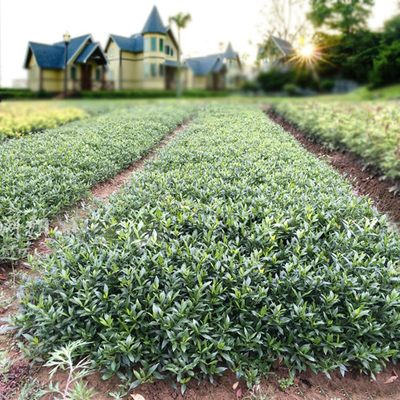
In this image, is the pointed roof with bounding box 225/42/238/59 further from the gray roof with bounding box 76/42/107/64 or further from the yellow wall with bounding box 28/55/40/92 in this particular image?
the yellow wall with bounding box 28/55/40/92

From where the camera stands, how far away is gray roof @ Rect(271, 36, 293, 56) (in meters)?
8.16

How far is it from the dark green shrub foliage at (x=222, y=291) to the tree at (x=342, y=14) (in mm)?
6003

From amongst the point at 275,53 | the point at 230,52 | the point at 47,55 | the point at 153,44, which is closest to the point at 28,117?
the point at 47,55

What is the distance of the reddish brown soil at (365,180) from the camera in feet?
14.9

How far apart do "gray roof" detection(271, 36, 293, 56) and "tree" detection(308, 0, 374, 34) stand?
0.83 metres

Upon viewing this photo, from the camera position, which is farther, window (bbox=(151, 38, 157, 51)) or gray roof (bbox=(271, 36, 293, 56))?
gray roof (bbox=(271, 36, 293, 56))

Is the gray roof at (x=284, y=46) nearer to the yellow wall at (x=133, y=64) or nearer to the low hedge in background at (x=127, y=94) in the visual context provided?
the low hedge in background at (x=127, y=94)

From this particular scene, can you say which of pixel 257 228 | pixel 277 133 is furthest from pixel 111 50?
pixel 257 228

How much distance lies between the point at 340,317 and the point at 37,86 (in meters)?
6.19

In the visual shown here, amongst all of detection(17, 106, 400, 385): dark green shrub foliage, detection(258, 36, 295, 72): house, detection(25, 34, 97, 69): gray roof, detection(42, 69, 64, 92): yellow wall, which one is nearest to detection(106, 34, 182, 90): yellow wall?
detection(25, 34, 97, 69): gray roof

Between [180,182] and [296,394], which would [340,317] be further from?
[180,182]

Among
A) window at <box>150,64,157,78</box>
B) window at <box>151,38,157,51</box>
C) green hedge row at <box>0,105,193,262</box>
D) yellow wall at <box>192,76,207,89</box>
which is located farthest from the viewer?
yellow wall at <box>192,76,207,89</box>

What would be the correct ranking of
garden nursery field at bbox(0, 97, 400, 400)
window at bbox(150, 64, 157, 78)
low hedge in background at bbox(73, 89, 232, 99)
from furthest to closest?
low hedge in background at bbox(73, 89, 232, 99) → window at bbox(150, 64, 157, 78) → garden nursery field at bbox(0, 97, 400, 400)

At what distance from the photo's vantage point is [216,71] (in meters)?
8.20
